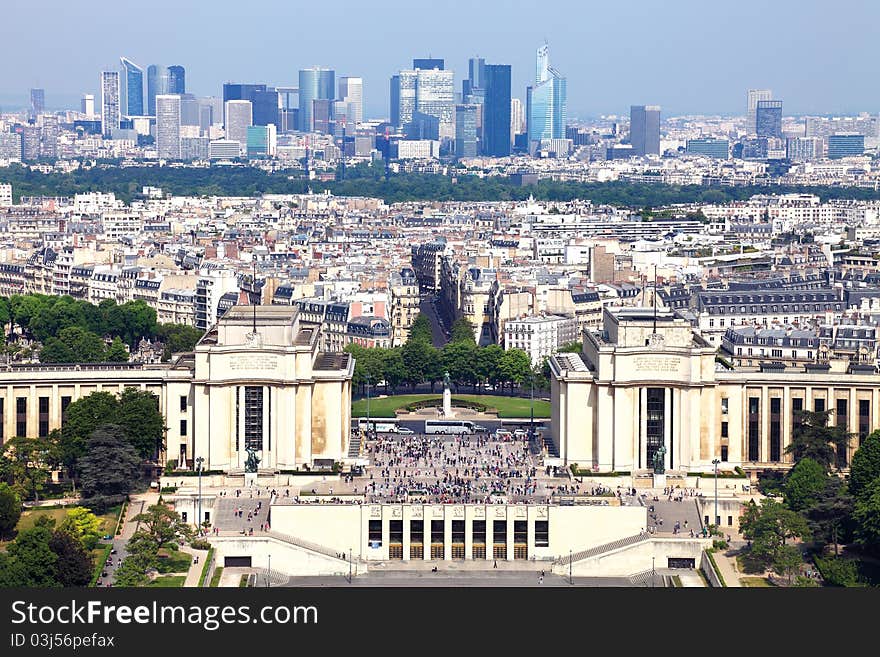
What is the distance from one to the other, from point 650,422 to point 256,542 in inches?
576

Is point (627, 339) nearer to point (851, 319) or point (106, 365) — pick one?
point (106, 365)

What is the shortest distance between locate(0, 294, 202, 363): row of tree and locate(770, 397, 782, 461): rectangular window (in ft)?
102

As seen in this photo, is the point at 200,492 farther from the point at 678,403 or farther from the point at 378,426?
the point at 678,403

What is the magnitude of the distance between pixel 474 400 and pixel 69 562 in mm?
31929

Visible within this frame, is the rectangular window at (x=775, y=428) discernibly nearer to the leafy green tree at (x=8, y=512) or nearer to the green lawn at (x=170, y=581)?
the green lawn at (x=170, y=581)

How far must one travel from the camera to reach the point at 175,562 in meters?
56.6

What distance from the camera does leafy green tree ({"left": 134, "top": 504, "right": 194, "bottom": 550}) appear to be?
186ft

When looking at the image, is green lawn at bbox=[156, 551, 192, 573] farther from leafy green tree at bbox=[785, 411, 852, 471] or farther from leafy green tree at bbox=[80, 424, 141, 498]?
leafy green tree at bbox=[785, 411, 852, 471]

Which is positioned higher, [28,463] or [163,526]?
[28,463]

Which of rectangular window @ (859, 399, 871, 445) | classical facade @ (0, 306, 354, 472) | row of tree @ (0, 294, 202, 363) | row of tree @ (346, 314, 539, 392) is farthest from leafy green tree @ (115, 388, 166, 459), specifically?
rectangular window @ (859, 399, 871, 445)

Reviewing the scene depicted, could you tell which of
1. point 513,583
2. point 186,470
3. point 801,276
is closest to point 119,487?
point 186,470

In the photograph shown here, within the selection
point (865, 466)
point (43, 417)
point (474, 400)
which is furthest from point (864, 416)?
point (43, 417)

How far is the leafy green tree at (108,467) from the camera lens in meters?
61.8

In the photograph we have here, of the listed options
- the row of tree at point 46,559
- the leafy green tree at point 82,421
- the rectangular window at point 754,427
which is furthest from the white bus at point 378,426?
the row of tree at point 46,559
